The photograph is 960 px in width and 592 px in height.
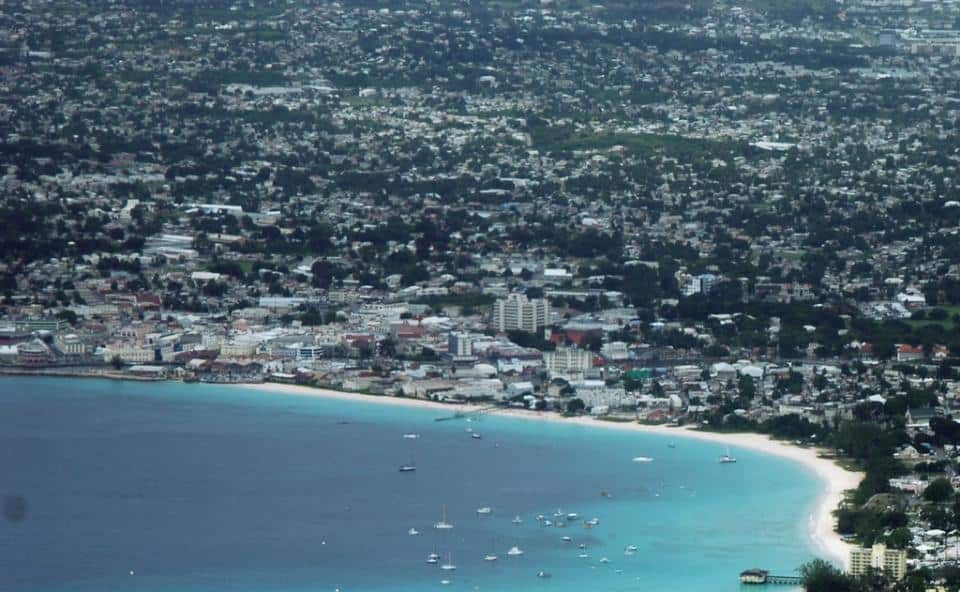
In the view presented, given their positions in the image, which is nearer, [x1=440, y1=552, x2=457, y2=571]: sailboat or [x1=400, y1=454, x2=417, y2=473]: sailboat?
[x1=440, y1=552, x2=457, y2=571]: sailboat

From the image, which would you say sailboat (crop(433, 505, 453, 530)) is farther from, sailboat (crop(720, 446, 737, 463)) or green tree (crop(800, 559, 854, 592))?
sailboat (crop(720, 446, 737, 463))

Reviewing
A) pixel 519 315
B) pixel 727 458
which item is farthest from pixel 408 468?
pixel 519 315

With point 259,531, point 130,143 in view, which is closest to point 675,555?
point 259,531

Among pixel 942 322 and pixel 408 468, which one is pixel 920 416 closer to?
pixel 408 468

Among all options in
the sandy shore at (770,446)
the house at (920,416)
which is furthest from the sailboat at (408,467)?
the house at (920,416)

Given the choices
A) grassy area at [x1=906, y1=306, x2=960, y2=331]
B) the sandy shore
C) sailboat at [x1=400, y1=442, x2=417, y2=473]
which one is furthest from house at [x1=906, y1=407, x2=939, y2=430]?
grassy area at [x1=906, y1=306, x2=960, y2=331]

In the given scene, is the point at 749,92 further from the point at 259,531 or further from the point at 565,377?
the point at 259,531
